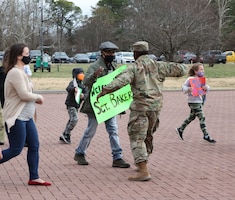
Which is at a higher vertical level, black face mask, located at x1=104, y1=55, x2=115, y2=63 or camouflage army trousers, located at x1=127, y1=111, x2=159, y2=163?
black face mask, located at x1=104, y1=55, x2=115, y2=63

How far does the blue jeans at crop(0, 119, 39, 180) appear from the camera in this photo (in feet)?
22.1

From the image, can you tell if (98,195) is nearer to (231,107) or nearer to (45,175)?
(45,175)

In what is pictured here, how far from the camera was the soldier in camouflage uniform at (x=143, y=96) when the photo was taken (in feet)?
24.0

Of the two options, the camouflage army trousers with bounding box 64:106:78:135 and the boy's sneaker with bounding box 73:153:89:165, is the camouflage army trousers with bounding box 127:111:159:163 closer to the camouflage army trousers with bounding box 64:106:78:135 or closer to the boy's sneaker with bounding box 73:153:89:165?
the boy's sneaker with bounding box 73:153:89:165

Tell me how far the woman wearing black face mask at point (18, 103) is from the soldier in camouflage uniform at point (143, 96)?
1.28 metres

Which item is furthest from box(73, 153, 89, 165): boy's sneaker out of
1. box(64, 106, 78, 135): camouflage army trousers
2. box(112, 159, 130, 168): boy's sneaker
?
box(64, 106, 78, 135): camouflage army trousers

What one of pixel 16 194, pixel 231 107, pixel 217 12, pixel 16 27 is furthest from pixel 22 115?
pixel 217 12

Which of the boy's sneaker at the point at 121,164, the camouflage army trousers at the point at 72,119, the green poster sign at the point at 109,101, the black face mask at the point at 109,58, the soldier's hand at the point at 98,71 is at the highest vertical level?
the black face mask at the point at 109,58

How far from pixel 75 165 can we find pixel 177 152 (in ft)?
6.76

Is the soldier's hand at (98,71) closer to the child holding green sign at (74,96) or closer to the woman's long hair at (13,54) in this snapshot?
the woman's long hair at (13,54)

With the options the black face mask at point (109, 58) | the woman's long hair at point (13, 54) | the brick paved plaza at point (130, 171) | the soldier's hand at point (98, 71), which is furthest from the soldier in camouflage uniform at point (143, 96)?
the woman's long hair at point (13, 54)

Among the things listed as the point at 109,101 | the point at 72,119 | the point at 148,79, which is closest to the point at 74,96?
the point at 72,119

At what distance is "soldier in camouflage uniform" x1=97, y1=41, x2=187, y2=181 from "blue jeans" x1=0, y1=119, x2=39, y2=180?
127cm

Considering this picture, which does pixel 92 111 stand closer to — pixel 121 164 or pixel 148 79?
pixel 121 164
